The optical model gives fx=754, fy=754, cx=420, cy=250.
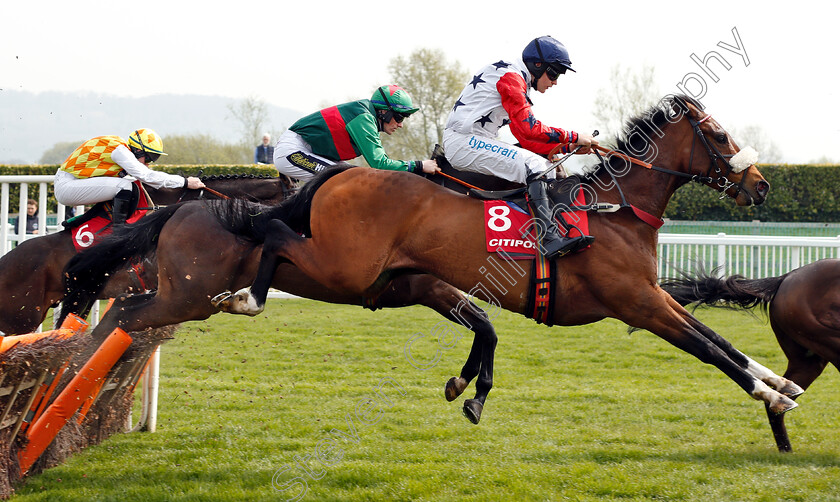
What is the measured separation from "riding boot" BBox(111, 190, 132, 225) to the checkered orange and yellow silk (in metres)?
0.29

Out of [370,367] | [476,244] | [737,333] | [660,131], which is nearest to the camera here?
[476,244]

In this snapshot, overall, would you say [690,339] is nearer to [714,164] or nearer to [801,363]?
[714,164]

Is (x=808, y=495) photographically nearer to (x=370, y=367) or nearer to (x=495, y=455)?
(x=495, y=455)

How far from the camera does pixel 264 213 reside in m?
4.27

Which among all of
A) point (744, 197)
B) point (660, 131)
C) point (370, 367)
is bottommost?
point (370, 367)

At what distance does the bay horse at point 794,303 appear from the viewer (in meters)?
5.06

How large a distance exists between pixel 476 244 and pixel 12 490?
2770 millimetres

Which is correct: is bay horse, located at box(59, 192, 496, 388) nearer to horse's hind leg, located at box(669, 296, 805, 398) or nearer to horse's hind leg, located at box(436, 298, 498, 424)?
horse's hind leg, located at box(436, 298, 498, 424)

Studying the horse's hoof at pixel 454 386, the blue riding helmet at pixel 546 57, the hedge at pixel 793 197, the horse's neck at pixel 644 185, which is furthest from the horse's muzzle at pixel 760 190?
the hedge at pixel 793 197

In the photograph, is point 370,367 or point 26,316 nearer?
point 26,316

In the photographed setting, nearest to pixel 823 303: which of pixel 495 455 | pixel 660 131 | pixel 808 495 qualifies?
pixel 808 495

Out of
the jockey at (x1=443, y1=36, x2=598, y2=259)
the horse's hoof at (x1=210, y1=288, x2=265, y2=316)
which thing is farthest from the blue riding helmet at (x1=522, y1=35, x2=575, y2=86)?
the horse's hoof at (x1=210, y1=288, x2=265, y2=316)

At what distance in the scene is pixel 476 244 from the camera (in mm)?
3785

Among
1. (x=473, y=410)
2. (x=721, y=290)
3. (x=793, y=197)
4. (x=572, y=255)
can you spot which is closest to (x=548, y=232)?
(x=572, y=255)
